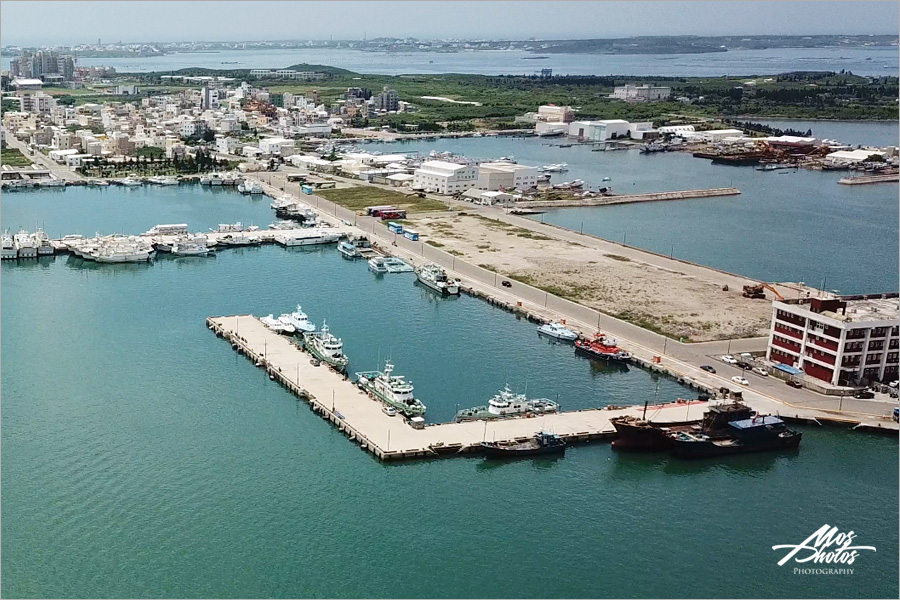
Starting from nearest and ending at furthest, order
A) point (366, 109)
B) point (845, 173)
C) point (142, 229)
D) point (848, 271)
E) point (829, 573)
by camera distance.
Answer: point (829, 573), point (848, 271), point (142, 229), point (845, 173), point (366, 109)

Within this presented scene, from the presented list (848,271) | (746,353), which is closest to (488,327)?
(746,353)

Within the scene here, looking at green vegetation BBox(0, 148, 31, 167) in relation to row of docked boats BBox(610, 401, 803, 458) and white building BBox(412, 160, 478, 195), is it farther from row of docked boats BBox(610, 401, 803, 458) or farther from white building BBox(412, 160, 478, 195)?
row of docked boats BBox(610, 401, 803, 458)

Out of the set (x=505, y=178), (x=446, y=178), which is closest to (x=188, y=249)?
(x=446, y=178)

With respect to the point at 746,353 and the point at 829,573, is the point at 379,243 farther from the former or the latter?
the point at 829,573

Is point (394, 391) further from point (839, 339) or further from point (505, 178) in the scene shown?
point (505, 178)

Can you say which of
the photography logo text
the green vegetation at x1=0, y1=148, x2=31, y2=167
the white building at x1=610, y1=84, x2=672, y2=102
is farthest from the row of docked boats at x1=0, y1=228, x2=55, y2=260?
the white building at x1=610, y1=84, x2=672, y2=102

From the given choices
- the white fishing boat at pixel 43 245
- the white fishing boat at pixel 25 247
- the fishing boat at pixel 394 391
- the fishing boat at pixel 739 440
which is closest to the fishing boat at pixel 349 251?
the white fishing boat at pixel 43 245
